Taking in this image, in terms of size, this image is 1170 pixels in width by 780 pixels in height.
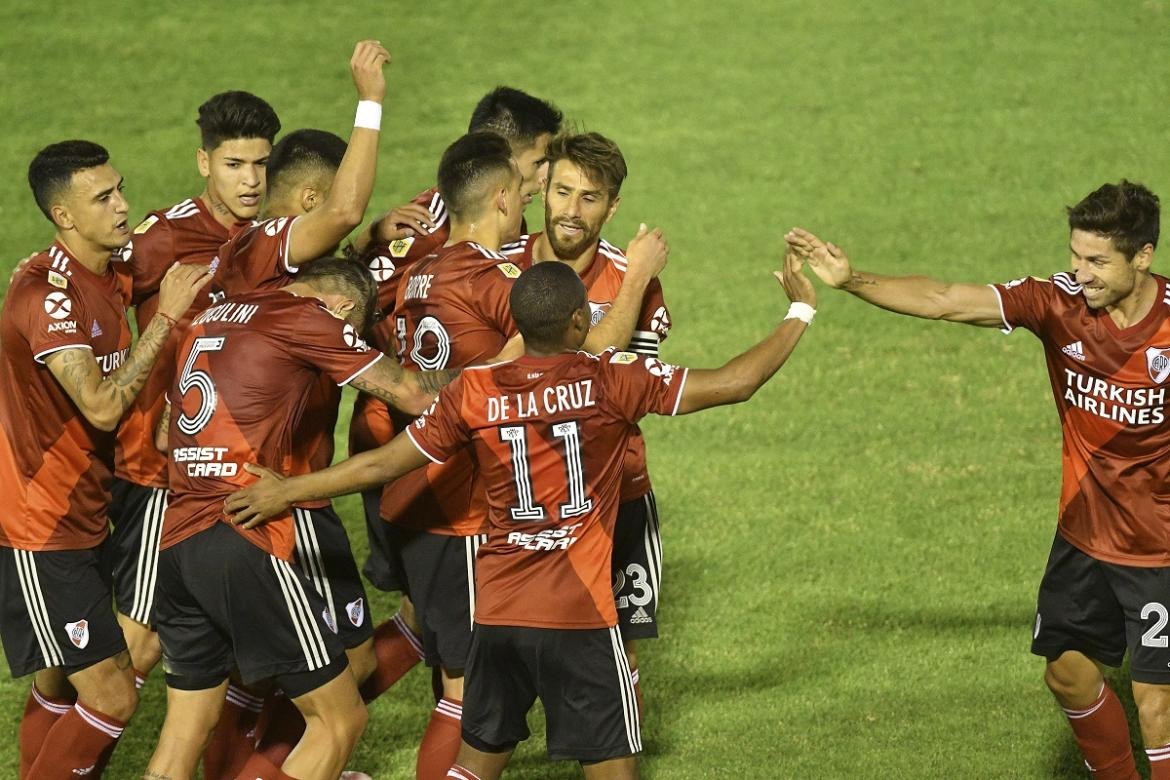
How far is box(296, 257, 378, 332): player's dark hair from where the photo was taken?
6.86 metres

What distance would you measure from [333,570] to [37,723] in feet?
5.75

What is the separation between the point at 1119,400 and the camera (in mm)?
6828

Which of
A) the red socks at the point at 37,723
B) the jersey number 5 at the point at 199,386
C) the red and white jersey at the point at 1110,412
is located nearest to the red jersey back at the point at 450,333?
the jersey number 5 at the point at 199,386

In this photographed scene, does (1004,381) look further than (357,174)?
Yes

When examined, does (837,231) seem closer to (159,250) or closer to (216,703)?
(159,250)

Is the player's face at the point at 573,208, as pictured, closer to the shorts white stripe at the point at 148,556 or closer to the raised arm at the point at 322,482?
the raised arm at the point at 322,482

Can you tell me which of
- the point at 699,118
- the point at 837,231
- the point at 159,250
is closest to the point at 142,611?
the point at 159,250

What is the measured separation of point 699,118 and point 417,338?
478 inches

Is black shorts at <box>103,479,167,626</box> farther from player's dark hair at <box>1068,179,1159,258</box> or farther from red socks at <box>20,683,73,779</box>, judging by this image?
player's dark hair at <box>1068,179,1159,258</box>

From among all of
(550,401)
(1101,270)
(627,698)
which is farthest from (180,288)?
(1101,270)

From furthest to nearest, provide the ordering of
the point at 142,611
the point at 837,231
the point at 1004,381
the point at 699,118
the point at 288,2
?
the point at 288,2 → the point at 699,118 → the point at 837,231 → the point at 1004,381 → the point at 142,611

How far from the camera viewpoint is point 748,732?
8.62 metres

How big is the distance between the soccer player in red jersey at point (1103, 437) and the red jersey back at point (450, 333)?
1322mm

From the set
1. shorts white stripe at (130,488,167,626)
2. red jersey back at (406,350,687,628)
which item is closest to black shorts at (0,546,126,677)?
shorts white stripe at (130,488,167,626)
